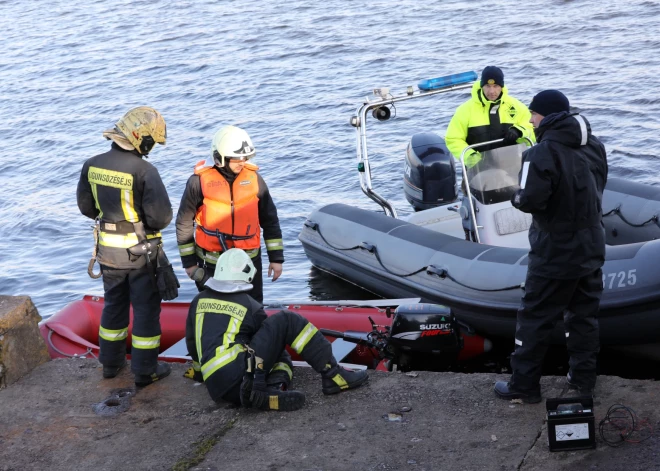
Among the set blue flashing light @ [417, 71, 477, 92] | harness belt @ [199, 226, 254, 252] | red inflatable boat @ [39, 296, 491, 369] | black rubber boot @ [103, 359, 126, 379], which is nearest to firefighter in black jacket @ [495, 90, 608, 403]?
red inflatable boat @ [39, 296, 491, 369]

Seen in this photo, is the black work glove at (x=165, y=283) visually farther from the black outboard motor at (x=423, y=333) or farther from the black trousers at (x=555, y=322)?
the black trousers at (x=555, y=322)

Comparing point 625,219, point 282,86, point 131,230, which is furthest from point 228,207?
point 282,86

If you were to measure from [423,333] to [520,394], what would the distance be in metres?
1.15

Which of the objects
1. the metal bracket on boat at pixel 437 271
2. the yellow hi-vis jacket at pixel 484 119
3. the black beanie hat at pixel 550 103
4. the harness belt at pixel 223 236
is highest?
the black beanie hat at pixel 550 103

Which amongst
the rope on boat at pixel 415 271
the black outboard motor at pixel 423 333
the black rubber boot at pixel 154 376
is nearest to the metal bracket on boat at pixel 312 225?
the rope on boat at pixel 415 271

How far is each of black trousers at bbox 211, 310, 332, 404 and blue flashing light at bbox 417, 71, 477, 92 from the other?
2993 millimetres

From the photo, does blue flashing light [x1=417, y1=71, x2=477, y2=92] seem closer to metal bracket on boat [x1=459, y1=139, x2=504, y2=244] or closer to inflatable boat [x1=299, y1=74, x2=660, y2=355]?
inflatable boat [x1=299, y1=74, x2=660, y2=355]

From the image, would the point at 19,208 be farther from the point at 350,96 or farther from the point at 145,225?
the point at 145,225

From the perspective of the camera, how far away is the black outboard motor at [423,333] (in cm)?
498

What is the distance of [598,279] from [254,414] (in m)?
1.58

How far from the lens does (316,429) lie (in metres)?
3.86

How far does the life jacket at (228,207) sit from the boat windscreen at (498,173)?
82.0 inches

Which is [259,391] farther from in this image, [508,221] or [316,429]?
[508,221]

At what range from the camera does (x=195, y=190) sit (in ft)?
15.4
